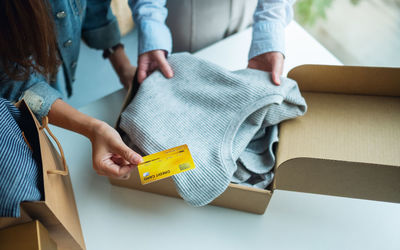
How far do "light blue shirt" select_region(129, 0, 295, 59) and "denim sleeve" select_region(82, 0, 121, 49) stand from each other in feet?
0.34

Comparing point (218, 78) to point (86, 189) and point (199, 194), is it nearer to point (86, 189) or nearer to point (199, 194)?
point (199, 194)

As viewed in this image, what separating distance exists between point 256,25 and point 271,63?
0.12 meters

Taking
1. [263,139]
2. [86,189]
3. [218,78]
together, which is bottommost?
[86,189]

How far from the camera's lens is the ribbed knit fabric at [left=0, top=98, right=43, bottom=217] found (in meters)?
0.42

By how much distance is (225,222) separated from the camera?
64cm

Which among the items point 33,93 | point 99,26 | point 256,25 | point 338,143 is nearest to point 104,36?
point 99,26

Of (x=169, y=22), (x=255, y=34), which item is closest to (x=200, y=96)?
(x=255, y=34)

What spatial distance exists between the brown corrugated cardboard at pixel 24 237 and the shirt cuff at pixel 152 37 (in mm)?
487

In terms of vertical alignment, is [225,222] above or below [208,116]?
below

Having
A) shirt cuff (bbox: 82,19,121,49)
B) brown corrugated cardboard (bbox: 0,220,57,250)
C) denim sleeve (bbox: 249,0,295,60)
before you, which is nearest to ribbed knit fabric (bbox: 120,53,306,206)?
denim sleeve (bbox: 249,0,295,60)

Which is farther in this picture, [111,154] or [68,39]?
[68,39]

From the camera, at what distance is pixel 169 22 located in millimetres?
1146

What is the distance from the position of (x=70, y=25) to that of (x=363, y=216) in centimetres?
80

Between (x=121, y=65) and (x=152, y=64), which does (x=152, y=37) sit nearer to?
(x=152, y=64)
